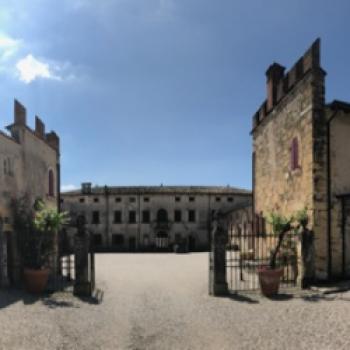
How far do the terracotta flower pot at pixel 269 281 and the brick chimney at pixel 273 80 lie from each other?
28.5 feet

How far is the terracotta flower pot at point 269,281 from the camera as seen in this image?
34.7 feet

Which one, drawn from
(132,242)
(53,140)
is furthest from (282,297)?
(132,242)

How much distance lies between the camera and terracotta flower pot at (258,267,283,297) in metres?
10.6

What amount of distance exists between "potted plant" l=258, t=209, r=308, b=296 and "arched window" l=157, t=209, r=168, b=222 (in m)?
27.6

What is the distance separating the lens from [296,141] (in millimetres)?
13211

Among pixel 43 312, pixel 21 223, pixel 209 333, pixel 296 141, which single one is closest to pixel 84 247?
pixel 43 312

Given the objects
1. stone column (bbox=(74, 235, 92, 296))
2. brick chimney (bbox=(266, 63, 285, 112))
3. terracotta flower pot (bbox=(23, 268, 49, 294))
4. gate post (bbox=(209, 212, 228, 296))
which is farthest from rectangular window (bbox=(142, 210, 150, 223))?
gate post (bbox=(209, 212, 228, 296))

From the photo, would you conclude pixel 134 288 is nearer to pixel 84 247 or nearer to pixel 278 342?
pixel 84 247

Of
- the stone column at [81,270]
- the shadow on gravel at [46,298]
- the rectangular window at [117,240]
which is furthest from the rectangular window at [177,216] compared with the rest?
the stone column at [81,270]

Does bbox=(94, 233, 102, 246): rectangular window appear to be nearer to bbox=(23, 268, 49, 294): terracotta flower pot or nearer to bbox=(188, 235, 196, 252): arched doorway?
bbox=(188, 235, 196, 252): arched doorway

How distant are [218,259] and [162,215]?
28849 millimetres

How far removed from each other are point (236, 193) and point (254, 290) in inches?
1130

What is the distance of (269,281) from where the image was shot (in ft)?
34.8

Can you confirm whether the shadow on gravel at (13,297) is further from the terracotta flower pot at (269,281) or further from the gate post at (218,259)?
the terracotta flower pot at (269,281)
